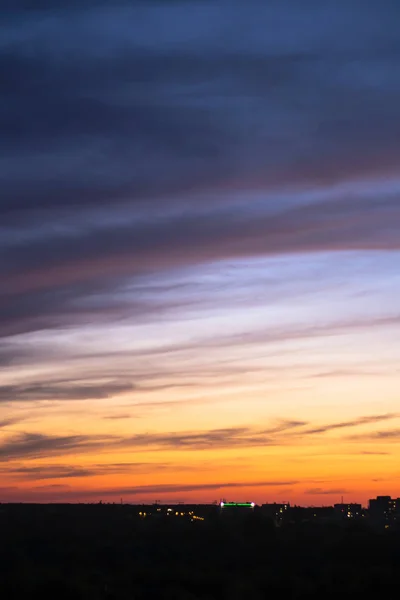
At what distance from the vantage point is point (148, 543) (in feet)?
336

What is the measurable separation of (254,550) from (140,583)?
1334 inches

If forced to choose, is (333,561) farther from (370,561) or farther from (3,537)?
(3,537)

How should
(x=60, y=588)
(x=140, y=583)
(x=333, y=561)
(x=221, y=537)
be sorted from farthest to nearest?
(x=221, y=537)
(x=333, y=561)
(x=140, y=583)
(x=60, y=588)

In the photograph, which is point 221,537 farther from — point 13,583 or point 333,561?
point 13,583

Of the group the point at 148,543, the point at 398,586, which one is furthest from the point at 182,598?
the point at 148,543

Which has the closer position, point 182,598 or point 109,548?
point 182,598

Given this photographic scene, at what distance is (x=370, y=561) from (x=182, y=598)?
97.8 feet

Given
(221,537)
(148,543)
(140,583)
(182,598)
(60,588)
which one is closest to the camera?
(182,598)

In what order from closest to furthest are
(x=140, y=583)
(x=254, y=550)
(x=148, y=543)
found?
(x=140, y=583)
(x=254, y=550)
(x=148, y=543)

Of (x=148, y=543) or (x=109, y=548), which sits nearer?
(x=109, y=548)

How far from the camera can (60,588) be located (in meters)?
52.1

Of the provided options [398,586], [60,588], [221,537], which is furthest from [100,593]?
[221,537]

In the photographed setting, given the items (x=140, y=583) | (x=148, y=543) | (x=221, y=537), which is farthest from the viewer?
(x=221, y=537)

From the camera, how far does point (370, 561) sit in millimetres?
74812
